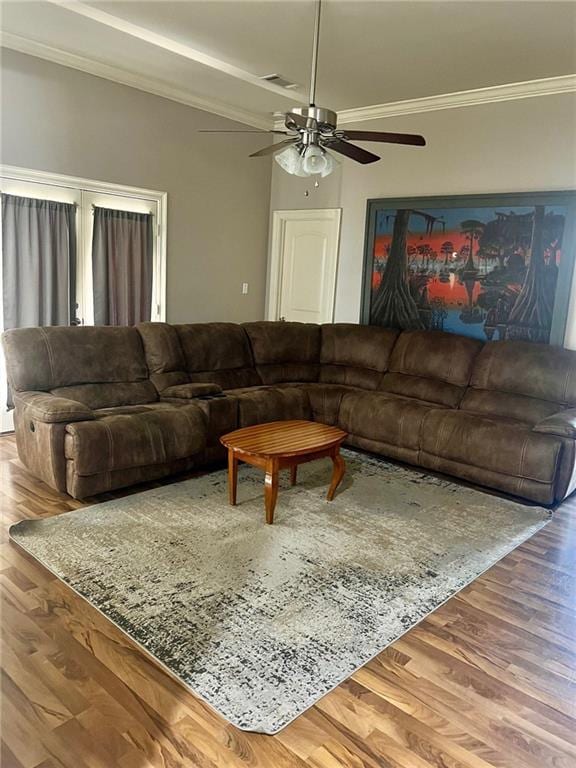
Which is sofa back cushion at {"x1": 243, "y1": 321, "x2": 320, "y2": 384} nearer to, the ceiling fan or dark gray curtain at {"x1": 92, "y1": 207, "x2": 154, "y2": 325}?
dark gray curtain at {"x1": 92, "y1": 207, "x2": 154, "y2": 325}

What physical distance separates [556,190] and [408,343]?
1702 mm

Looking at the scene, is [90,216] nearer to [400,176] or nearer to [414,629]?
[400,176]

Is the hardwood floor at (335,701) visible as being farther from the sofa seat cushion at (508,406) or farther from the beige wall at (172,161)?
the beige wall at (172,161)

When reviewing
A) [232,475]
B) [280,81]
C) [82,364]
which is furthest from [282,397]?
[280,81]

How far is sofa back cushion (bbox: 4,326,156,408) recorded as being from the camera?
394 centimetres

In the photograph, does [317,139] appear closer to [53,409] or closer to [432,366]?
[53,409]

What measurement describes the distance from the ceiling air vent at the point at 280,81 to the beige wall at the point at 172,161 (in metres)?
0.93

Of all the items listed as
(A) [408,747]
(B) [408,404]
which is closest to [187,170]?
(B) [408,404]

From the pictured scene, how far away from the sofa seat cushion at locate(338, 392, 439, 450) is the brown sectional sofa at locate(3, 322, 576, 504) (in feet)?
0.04

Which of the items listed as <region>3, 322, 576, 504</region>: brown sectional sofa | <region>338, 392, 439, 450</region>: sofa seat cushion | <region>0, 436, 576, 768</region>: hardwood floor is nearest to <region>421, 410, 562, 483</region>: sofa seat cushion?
<region>3, 322, 576, 504</region>: brown sectional sofa

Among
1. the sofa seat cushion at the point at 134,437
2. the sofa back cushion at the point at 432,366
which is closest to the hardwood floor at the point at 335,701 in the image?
the sofa seat cushion at the point at 134,437

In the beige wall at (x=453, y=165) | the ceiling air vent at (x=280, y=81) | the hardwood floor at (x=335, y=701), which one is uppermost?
the ceiling air vent at (x=280, y=81)

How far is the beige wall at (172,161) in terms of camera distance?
14.6ft

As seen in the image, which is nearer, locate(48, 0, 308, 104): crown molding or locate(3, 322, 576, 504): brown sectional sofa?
locate(3, 322, 576, 504): brown sectional sofa
